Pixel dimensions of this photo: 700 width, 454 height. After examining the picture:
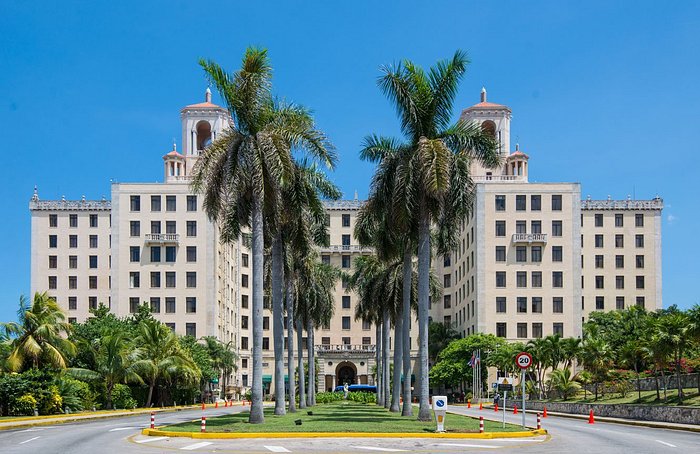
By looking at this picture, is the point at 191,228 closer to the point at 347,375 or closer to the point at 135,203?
the point at 135,203

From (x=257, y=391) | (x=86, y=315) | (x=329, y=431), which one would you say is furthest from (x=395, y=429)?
(x=86, y=315)

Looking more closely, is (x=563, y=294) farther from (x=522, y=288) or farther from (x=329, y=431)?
(x=329, y=431)

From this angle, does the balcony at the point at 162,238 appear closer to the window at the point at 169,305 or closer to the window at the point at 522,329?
the window at the point at 169,305

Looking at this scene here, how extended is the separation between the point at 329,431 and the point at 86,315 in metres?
96.1

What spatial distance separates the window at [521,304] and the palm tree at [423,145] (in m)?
69.6

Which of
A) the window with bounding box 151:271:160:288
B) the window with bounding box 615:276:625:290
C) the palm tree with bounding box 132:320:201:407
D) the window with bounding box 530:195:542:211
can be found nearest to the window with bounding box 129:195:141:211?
the window with bounding box 151:271:160:288

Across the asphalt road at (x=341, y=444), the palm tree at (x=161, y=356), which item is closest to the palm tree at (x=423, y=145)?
the asphalt road at (x=341, y=444)

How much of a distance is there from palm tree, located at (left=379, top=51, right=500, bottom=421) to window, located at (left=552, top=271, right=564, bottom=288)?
7052 centimetres

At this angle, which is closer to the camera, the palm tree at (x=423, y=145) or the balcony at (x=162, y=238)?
the palm tree at (x=423, y=145)

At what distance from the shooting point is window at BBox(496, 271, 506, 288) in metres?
107

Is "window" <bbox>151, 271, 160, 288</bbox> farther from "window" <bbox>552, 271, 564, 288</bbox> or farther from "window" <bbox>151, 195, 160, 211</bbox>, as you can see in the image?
"window" <bbox>552, 271, 564, 288</bbox>

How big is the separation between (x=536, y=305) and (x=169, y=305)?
46.2m

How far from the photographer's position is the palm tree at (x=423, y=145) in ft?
124

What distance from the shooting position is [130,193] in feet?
356
